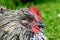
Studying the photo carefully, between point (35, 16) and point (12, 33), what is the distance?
729 millimetres

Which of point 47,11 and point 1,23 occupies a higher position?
point 1,23

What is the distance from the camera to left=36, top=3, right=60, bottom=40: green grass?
6.34 meters

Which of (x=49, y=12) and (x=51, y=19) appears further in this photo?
(x=49, y=12)

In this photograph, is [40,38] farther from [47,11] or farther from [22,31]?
[47,11]

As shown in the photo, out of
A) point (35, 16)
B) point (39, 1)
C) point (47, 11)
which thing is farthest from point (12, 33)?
point (39, 1)

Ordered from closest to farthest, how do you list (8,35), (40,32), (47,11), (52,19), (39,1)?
(8,35) < (40,32) < (52,19) < (47,11) < (39,1)

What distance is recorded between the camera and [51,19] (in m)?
7.95

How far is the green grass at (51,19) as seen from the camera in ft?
20.8

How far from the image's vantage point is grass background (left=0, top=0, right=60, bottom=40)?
6.38 m

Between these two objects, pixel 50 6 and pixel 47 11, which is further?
pixel 50 6

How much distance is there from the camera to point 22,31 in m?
4.45

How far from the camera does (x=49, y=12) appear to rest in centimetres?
888

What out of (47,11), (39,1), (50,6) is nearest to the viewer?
(47,11)

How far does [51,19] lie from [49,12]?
95cm
